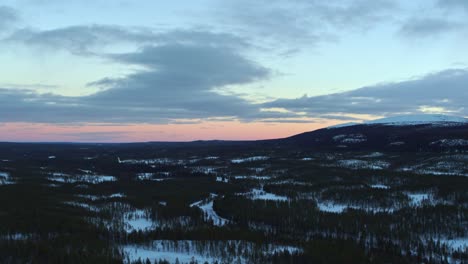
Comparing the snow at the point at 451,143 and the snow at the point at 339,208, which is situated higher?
the snow at the point at 451,143

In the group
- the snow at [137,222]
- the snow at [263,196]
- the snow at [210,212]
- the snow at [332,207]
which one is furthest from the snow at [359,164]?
the snow at [137,222]

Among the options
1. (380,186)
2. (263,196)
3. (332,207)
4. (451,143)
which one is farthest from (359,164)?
(451,143)

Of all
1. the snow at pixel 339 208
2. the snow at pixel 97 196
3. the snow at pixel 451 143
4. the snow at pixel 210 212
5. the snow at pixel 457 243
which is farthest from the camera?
the snow at pixel 451 143

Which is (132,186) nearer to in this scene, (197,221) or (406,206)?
(197,221)

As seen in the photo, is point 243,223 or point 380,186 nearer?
point 243,223

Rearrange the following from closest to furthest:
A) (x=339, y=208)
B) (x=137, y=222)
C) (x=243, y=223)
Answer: (x=243, y=223), (x=137, y=222), (x=339, y=208)

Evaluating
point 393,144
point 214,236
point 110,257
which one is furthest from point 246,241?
point 393,144

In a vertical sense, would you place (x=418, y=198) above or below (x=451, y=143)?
below

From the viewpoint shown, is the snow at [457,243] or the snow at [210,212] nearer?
the snow at [457,243]

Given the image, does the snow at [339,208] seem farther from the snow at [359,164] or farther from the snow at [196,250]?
the snow at [359,164]

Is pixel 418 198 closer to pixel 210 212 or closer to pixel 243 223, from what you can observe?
pixel 243 223

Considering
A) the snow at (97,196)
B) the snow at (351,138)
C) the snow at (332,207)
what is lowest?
the snow at (332,207)
